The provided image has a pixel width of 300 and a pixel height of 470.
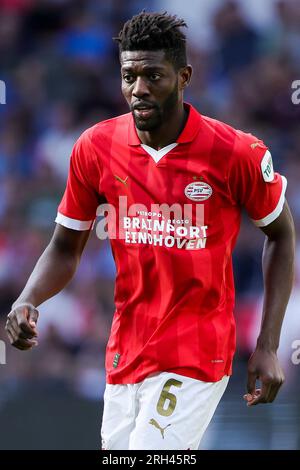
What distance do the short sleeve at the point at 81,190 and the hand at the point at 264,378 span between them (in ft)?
3.25

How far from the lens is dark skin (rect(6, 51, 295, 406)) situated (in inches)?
173

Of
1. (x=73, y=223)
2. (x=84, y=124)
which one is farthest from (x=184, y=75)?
(x=84, y=124)

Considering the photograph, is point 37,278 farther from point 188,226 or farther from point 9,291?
point 9,291

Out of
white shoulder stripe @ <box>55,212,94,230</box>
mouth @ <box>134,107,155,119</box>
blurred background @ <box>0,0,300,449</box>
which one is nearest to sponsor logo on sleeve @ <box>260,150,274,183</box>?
mouth @ <box>134,107,155,119</box>

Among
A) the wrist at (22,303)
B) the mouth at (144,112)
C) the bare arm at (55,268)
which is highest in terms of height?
the mouth at (144,112)

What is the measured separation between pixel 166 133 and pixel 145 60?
1.11ft

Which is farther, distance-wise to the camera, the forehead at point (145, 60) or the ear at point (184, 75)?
the ear at point (184, 75)

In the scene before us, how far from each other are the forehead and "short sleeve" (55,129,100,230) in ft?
1.46

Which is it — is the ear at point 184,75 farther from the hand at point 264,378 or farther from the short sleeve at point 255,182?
the hand at point 264,378

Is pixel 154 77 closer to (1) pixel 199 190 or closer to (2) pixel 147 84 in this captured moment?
(2) pixel 147 84

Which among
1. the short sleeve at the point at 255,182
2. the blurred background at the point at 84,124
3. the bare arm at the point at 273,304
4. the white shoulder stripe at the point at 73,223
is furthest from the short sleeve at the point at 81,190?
the blurred background at the point at 84,124

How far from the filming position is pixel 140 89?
4.39 m

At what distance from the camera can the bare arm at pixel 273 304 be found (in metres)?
4.42

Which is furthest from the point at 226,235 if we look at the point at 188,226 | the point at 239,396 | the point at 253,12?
the point at 253,12
